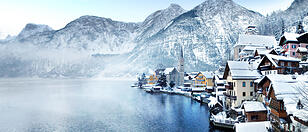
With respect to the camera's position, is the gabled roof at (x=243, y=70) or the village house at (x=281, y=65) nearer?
the village house at (x=281, y=65)

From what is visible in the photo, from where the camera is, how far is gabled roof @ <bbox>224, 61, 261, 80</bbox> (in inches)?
1512

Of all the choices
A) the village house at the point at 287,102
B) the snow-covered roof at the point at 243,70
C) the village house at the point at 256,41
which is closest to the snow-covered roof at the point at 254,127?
the village house at the point at 287,102

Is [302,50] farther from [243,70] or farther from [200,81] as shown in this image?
[200,81]

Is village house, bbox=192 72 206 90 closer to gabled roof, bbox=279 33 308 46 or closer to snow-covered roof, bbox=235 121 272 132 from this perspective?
gabled roof, bbox=279 33 308 46

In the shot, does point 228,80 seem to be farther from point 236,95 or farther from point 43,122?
point 43,122

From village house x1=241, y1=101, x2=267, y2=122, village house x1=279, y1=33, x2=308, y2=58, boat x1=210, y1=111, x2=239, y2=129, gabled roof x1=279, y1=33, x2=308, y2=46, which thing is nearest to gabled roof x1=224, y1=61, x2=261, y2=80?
village house x1=241, y1=101, x2=267, y2=122

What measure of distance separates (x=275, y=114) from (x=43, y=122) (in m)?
50.1

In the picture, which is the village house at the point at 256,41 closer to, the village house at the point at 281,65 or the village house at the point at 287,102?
the village house at the point at 281,65

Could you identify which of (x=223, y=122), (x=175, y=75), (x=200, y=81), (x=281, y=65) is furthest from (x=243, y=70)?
(x=175, y=75)

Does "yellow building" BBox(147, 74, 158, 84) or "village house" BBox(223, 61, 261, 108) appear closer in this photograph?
"village house" BBox(223, 61, 261, 108)

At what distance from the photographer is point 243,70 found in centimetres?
3959

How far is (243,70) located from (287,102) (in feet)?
62.6

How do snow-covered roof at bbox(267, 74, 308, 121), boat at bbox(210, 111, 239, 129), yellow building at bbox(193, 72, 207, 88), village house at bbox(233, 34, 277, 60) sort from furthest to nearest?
village house at bbox(233, 34, 277, 60) → yellow building at bbox(193, 72, 207, 88) → boat at bbox(210, 111, 239, 129) → snow-covered roof at bbox(267, 74, 308, 121)

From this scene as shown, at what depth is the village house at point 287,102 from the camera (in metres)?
19.3
